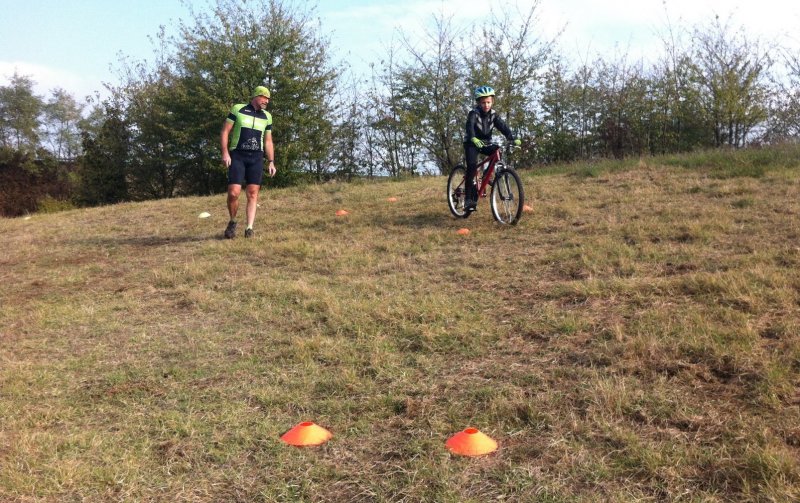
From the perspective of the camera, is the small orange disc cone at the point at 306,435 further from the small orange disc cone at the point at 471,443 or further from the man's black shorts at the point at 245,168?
the man's black shorts at the point at 245,168

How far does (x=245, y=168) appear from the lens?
26.2 feet

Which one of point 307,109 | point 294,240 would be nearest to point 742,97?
point 307,109

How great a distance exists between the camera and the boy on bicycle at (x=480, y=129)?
7594 mm

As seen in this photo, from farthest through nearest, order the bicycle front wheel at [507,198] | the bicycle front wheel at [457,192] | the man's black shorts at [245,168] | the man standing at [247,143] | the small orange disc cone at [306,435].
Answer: the bicycle front wheel at [457,192], the man's black shorts at [245,168], the man standing at [247,143], the bicycle front wheel at [507,198], the small orange disc cone at [306,435]

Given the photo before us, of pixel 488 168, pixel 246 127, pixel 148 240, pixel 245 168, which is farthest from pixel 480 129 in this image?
pixel 148 240

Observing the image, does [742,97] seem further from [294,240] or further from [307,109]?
[294,240]

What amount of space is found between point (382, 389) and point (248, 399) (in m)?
0.76

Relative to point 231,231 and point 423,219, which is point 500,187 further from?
point 231,231

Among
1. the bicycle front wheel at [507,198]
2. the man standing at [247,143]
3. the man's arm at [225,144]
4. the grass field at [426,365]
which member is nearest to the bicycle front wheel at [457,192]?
the bicycle front wheel at [507,198]

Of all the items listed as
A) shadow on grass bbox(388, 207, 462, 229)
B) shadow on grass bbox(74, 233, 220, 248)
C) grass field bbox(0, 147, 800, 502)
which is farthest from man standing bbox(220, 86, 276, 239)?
shadow on grass bbox(388, 207, 462, 229)

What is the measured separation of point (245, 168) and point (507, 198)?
3.41 meters

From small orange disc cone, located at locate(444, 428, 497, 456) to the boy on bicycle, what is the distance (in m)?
5.27

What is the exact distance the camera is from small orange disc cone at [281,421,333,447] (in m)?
2.90

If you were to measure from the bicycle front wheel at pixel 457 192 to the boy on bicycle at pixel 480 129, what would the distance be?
32 centimetres
